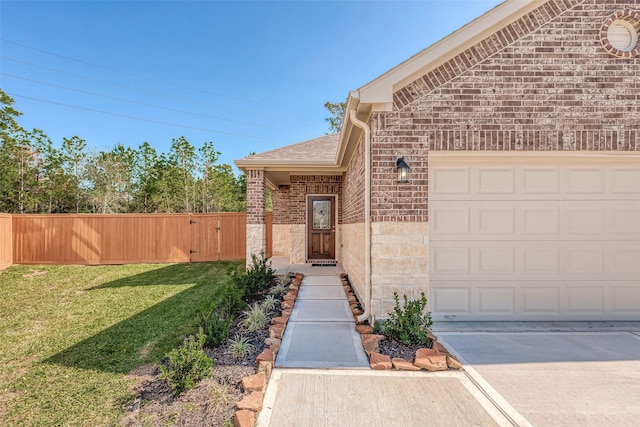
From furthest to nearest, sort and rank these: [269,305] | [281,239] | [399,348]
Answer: [281,239] → [269,305] → [399,348]

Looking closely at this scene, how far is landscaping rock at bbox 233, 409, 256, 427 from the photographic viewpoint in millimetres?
2172

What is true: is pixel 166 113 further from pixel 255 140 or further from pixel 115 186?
pixel 255 140

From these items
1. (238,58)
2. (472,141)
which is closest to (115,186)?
(238,58)

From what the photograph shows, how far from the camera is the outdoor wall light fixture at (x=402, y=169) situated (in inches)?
157

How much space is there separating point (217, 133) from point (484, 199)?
68.6 ft

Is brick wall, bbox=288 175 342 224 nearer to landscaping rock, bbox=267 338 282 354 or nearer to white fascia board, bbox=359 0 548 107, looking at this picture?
white fascia board, bbox=359 0 548 107

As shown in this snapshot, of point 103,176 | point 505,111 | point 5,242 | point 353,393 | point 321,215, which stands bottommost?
point 353,393

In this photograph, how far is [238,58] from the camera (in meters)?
17.0

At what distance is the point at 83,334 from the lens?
4.49m

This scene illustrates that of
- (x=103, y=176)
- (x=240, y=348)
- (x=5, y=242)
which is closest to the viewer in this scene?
(x=240, y=348)

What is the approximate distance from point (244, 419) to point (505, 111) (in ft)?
15.6

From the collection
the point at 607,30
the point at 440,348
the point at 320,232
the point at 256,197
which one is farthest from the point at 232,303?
the point at 607,30

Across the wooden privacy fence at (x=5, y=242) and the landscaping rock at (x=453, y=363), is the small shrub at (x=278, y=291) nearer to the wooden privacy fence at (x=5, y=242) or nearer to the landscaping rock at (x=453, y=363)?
the landscaping rock at (x=453, y=363)

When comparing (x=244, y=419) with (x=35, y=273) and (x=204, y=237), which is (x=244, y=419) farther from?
(x=35, y=273)
